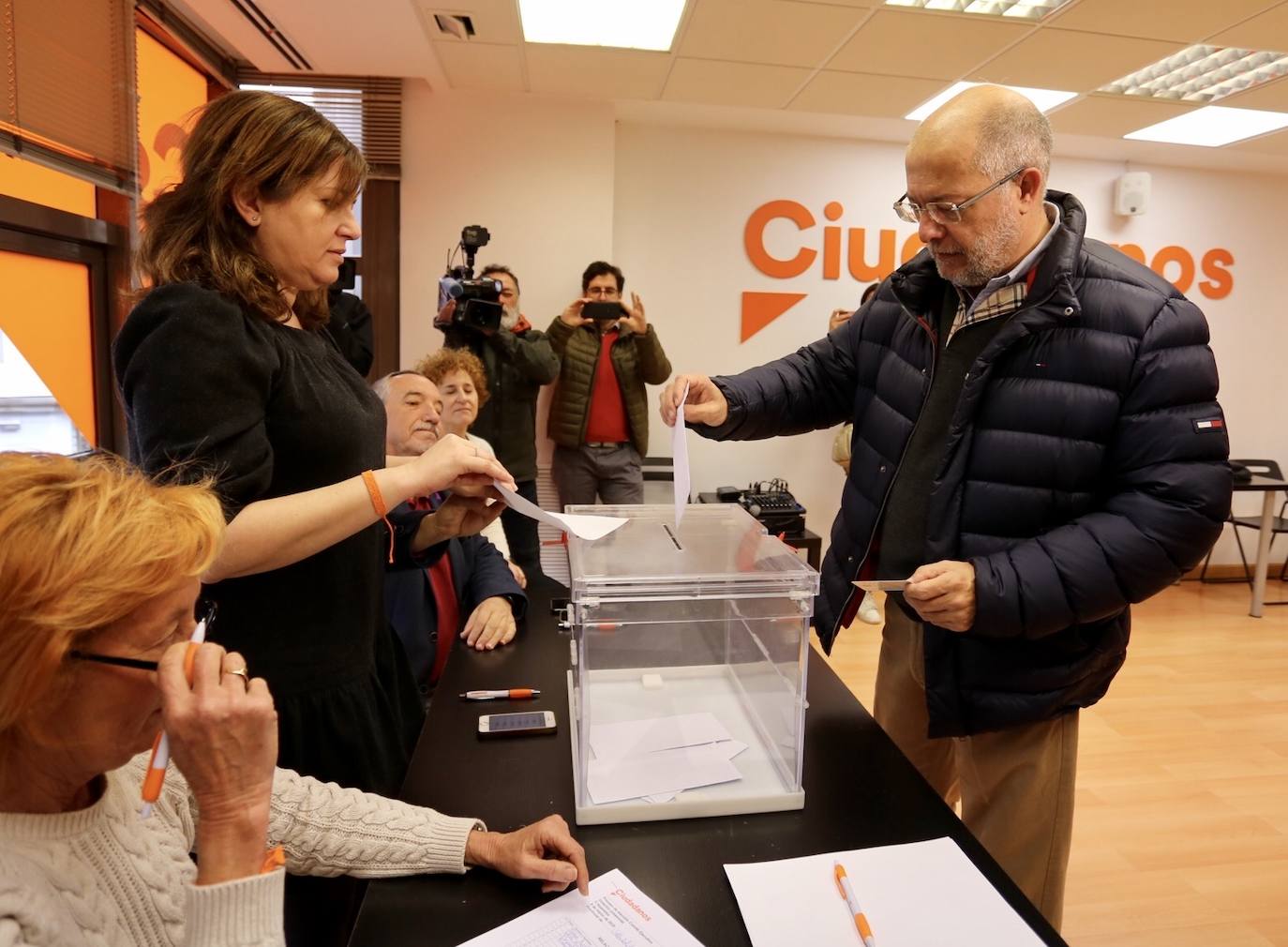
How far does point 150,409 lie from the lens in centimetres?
99

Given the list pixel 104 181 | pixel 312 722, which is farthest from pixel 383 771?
pixel 104 181

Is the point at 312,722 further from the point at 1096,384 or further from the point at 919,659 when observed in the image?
the point at 1096,384

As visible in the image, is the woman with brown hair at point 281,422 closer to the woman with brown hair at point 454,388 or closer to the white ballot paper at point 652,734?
the white ballot paper at point 652,734

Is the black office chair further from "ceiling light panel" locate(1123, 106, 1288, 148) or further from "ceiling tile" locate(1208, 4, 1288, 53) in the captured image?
"ceiling tile" locate(1208, 4, 1288, 53)

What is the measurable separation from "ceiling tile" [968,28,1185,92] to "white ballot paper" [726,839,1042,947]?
320cm

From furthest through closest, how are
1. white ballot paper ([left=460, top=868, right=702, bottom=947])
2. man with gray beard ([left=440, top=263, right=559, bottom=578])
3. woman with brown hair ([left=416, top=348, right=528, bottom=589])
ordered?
man with gray beard ([left=440, top=263, right=559, bottom=578]) → woman with brown hair ([left=416, top=348, right=528, bottom=589]) → white ballot paper ([left=460, top=868, right=702, bottom=947])

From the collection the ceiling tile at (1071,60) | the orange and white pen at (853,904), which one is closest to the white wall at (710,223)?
the ceiling tile at (1071,60)

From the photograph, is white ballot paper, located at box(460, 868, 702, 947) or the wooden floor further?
the wooden floor

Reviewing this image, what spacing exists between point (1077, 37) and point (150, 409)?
3461mm

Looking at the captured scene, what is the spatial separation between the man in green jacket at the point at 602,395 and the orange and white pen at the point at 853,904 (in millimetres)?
3340

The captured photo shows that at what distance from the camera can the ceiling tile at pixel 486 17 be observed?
297 centimetres

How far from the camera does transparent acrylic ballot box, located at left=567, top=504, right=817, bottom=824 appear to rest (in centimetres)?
100

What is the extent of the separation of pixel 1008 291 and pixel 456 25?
9.00ft

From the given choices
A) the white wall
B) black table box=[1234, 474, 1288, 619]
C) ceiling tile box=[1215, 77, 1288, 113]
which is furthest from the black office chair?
ceiling tile box=[1215, 77, 1288, 113]
